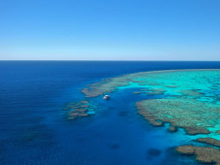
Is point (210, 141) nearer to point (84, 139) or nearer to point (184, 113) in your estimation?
point (184, 113)

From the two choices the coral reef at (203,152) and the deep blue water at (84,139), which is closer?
the coral reef at (203,152)

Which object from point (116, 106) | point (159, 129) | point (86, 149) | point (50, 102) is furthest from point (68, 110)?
point (159, 129)

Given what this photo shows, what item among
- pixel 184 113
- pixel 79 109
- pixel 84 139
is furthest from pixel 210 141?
pixel 79 109

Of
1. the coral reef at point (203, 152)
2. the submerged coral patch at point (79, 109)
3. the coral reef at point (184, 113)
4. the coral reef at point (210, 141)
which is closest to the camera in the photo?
the coral reef at point (203, 152)

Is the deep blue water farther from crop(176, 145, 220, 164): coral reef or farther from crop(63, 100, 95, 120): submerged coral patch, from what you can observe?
crop(63, 100, 95, 120): submerged coral patch

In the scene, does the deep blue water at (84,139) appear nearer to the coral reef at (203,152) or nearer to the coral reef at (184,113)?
the coral reef at (203,152)

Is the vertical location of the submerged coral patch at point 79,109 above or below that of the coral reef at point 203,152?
above

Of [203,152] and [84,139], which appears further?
[84,139]

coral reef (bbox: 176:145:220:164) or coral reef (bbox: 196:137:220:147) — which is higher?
coral reef (bbox: 196:137:220:147)

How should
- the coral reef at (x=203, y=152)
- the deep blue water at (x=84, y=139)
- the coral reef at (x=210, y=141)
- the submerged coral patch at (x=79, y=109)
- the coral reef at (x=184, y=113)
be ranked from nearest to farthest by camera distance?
the coral reef at (x=203, y=152) < the deep blue water at (x=84, y=139) < the coral reef at (x=210, y=141) < the coral reef at (x=184, y=113) < the submerged coral patch at (x=79, y=109)

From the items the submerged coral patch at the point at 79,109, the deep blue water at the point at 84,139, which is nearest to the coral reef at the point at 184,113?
the deep blue water at the point at 84,139

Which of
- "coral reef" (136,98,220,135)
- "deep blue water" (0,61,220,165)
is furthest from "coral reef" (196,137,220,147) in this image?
"coral reef" (136,98,220,135)
